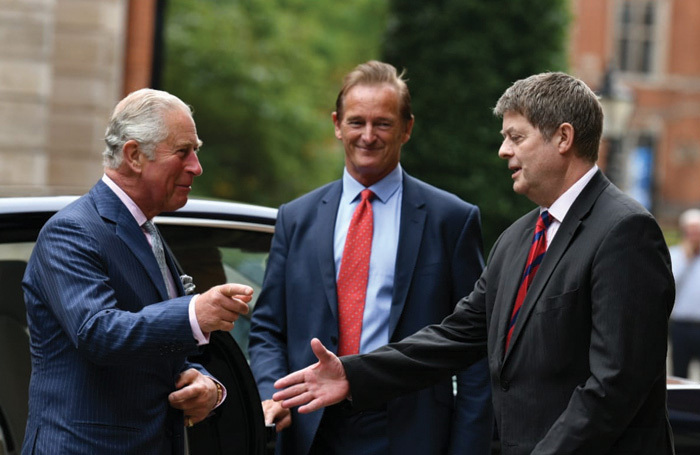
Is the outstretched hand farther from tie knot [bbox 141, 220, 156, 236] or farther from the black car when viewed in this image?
tie knot [bbox 141, 220, 156, 236]

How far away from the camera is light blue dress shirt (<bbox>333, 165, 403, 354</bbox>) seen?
3682 millimetres

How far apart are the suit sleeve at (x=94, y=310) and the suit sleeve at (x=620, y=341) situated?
99 centimetres

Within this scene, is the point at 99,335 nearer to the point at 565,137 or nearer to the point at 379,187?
the point at 565,137

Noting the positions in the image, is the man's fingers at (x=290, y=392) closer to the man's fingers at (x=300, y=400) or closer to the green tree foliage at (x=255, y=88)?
the man's fingers at (x=300, y=400)

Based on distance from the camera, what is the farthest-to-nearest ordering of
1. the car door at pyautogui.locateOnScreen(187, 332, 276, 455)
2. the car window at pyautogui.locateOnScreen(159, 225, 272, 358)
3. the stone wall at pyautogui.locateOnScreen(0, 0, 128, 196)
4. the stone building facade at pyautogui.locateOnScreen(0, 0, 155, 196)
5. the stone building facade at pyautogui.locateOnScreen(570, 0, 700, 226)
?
the stone building facade at pyautogui.locateOnScreen(570, 0, 700, 226)
the stone wall at pyautogui.locateOnScreen(0, 0, 128, 196)
the stone building facade at pyautogui.locateOnScreen(0, 0, 155, 196)
the car window at pyautogui.locateOnScreen(159, 225, 272, 358)
the car door at pyautogui.locateOnScreen(187, 332, 276, 455)

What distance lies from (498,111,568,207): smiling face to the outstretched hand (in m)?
0.79

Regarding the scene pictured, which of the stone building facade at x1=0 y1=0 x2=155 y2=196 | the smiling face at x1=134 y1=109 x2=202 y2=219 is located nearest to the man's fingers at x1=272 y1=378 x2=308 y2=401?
the smiling face at x1=134 y1=109 x2=202 y2=219

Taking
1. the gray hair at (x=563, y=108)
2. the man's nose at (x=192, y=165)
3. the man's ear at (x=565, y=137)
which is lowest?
the man's nose at (x=192, y=165)

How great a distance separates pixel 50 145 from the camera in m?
12.7

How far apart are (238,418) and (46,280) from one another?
0.80 meters

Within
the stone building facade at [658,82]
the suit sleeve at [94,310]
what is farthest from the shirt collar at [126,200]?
the stone building facade at [658,82]

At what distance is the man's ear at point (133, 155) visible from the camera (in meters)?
2.99

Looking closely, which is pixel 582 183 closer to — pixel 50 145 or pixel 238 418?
pixel 238 418

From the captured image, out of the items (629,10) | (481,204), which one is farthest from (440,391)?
(629,10)
